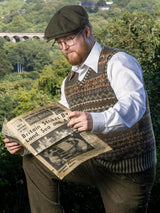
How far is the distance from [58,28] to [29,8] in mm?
110240

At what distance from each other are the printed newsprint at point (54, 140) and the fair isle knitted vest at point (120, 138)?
145 mm

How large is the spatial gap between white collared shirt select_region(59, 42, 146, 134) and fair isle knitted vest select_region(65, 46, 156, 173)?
47mm

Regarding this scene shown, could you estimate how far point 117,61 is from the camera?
62.4 inches

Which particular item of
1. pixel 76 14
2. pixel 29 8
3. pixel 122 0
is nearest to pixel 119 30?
pixel 76 14

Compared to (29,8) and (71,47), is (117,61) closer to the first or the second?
(71,47)

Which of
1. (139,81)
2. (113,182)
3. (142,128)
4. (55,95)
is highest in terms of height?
(139,81)

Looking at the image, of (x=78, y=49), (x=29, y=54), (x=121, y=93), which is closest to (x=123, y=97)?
(x=121, y=93)

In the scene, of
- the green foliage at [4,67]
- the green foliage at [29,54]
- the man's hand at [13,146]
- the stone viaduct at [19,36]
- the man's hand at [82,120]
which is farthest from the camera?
the stone viaduct at [19,36]

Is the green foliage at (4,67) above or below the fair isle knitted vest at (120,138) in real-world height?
below

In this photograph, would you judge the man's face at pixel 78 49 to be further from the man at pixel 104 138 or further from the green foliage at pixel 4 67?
the green foliage at pixel 4 67

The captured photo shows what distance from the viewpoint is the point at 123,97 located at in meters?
1.43

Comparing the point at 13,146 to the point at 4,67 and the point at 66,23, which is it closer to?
the point at 66,23

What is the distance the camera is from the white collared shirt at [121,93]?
1348 mm

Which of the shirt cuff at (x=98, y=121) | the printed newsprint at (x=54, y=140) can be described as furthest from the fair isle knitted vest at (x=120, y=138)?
the shirt cuff at (x=98, y=121)
